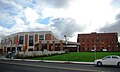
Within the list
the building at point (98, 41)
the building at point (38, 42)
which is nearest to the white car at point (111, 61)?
the building at point (38, 42)

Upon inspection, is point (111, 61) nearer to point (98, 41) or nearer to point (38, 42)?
point (38, 42)

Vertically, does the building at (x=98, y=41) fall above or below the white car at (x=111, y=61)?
above

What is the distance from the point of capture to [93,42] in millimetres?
103188

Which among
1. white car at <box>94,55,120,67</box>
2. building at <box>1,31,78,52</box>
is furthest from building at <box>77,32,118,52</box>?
white car at <box>94,55,120,67</box>

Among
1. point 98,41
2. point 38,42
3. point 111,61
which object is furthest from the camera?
point 98,41

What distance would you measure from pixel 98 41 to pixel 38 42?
31753 millimetres

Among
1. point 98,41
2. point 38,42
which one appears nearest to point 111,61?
point 38,42

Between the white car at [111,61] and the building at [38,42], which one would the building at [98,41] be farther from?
the white car at [111,61]

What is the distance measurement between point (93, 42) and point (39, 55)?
55282 millimetres

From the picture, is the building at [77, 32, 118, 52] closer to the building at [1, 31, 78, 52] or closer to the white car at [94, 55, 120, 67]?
the building at [1, 31, 78, 52]

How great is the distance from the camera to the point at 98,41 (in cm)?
10281

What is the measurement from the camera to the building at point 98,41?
333 feet

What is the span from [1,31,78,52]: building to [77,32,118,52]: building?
9069mm

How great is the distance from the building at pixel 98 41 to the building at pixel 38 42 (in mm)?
9069
